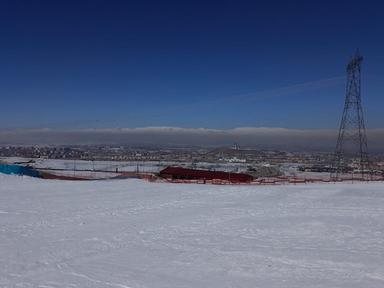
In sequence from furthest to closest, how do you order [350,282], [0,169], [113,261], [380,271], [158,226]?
[0,169] < [158,226] < [113,261] < [380,271] < [350,282]

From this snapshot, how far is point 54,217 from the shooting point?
18.9 metres

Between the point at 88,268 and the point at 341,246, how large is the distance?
24.3 feet

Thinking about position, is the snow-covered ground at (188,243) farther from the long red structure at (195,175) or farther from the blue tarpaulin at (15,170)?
the long red structure at (195,175)

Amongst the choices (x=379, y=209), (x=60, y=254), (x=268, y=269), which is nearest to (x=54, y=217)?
(x=60, y=254)

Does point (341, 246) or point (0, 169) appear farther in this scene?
point (0, 169)

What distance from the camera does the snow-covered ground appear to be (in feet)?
32.7

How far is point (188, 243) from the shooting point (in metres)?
14.0

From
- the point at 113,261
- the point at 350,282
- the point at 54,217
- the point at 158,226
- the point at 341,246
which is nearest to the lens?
the point at 350,282

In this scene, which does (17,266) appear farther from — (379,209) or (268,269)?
(379,209)

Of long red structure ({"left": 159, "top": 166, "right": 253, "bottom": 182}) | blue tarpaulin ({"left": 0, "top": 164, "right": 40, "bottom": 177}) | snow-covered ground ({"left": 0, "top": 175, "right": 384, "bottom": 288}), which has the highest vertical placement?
blue tarpaulin ({"left": 0, "top": 164, "right": 40, "bottom": 177})

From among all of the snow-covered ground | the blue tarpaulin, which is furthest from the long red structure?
the snow-covered ground

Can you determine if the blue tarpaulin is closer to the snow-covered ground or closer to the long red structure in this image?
the long red structure

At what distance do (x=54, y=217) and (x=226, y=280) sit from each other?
11030 millimetres

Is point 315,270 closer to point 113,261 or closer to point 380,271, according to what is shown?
point 380,271
